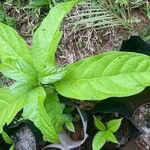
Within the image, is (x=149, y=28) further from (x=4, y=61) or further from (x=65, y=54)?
(x=4, y=61)

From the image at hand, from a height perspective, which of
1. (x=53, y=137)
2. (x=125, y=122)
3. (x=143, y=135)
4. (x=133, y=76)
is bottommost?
(x=143, y=135)

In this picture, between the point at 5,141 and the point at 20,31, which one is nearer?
the point at 5,141

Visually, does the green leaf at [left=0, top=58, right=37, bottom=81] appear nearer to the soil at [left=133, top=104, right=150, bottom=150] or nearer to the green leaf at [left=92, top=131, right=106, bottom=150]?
the green leaf at [left=92, top=131, right=106, bottom=150]

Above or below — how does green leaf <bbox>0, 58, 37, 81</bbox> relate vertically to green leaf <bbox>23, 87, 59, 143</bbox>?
above

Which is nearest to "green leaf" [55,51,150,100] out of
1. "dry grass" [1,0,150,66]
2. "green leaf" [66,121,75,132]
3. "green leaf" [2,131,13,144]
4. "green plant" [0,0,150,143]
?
"green plant" [0,0,150,143]

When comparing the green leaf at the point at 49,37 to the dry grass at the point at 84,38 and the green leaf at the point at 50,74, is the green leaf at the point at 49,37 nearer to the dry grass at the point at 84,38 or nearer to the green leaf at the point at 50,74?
the green leaf at the point at 50,74

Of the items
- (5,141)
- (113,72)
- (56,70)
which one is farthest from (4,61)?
(5,141)

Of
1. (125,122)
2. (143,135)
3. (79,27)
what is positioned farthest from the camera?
(79,27)
